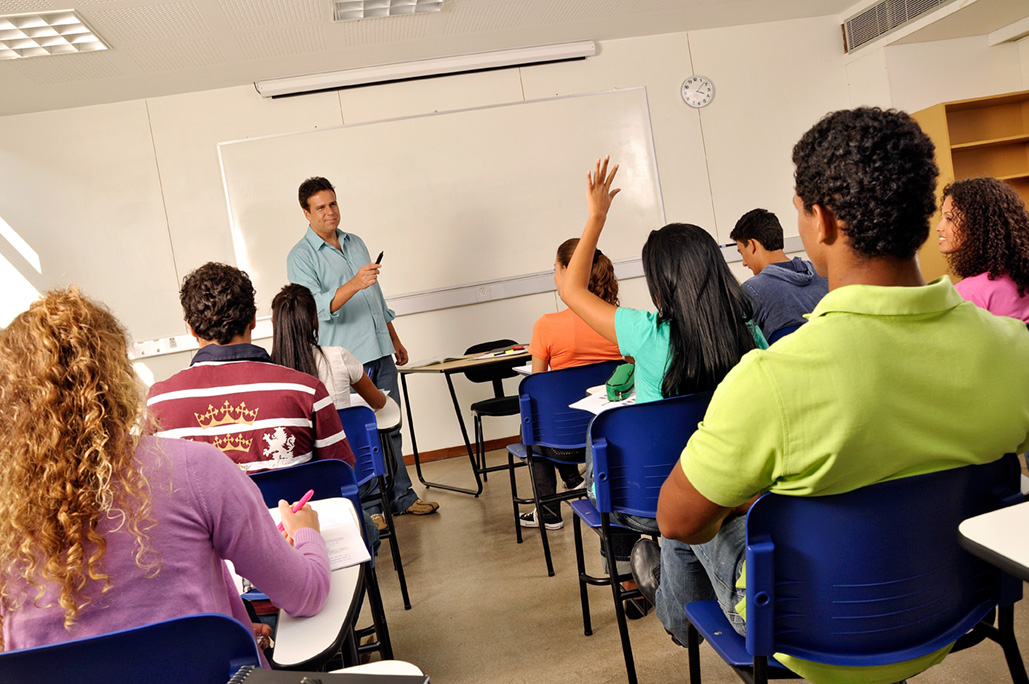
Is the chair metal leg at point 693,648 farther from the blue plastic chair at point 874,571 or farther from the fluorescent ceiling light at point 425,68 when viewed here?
the fluorescent ceiling light at point 425,68

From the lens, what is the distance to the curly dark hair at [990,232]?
244 cm

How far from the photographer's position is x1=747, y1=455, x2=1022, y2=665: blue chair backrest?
95 cm

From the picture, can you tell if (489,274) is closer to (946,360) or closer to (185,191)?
(185,191)

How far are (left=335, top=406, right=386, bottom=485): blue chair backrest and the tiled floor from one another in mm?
607

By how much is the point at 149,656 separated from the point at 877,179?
3.62 ft

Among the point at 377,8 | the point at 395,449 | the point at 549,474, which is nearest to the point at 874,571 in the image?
the point at 549,474

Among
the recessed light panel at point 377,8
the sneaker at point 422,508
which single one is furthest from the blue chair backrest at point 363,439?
the recessed light panel at point 377,8

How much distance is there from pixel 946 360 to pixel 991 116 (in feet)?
18.4

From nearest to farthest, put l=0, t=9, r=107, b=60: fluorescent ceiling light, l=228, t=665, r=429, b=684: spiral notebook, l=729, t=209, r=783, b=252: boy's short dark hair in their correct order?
l=228, t=665, r=429, b=684: spiral notebook
l=729, t=209, r=783, b=252: boy's short dark hair
l=0, t=9, r=107, b=60: fluorescent ceiling light

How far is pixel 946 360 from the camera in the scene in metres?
0.93

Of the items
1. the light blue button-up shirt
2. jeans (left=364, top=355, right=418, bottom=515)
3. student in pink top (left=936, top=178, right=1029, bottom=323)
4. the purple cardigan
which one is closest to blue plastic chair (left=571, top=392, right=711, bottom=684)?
the purple cardigan

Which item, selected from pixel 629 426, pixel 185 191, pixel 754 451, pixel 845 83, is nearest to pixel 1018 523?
pixel 754 451

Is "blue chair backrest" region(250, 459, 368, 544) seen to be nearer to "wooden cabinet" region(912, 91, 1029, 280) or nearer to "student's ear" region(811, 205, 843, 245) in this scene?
"student's ear" region(811, 205, 843, 245)

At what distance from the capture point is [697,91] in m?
5.25
